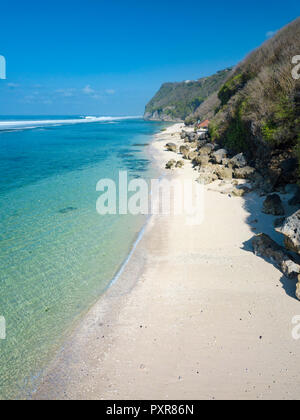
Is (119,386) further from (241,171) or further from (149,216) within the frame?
(241,171)

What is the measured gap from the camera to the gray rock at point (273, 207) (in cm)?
1044

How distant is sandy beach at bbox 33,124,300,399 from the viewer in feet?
14.7

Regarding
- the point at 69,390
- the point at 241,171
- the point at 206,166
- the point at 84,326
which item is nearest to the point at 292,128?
the point at 241,171

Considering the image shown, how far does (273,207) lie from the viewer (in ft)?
34.6

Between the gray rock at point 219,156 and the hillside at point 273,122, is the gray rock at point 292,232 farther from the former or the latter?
the gray rock at point 219,156

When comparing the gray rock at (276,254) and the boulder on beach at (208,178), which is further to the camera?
the boulder on beach at (208,178)

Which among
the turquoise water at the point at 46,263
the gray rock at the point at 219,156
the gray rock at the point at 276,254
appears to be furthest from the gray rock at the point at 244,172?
the gray rock at the point at 276,254

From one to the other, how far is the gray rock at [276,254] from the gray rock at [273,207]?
2868 mm

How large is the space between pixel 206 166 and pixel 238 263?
44.4ft

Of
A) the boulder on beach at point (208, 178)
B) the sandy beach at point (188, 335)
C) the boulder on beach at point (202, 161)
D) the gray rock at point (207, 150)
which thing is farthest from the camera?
the gray rock at point (207, 150)

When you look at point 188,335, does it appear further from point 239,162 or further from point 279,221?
point 239,162

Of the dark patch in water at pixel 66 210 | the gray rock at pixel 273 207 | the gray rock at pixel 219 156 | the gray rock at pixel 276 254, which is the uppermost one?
the gray rock at pixel 219 156

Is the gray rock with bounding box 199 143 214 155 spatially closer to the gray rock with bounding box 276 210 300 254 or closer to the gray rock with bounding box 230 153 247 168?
the gray rock with bounding box 230 153 247 168

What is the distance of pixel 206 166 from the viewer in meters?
20.1
